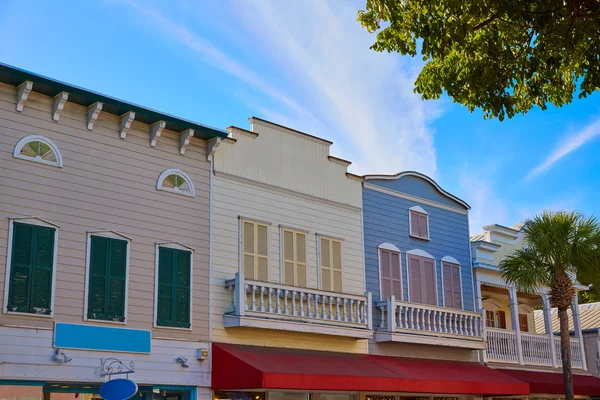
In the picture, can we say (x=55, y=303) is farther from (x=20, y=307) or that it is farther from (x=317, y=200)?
(x=317, y=200)

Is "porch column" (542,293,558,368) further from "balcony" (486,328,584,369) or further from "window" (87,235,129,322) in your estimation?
"window" (87,235,129,322)

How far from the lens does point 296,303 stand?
68.1 feet

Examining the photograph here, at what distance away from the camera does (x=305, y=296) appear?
20859 mm

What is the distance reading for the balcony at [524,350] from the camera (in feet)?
88.9

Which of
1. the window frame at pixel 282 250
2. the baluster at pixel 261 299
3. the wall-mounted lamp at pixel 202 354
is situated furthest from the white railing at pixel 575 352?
the wall-mounted lamp at pixel 202 354

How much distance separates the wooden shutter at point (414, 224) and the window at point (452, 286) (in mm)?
1550

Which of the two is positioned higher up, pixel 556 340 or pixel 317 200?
pixel 317 200

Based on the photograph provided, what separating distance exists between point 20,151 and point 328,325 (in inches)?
351

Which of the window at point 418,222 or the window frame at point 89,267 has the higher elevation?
the window at point 418,222

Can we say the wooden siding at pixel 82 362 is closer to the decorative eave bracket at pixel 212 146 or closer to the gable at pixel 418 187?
the decorative eave bracket at pixel 212 146

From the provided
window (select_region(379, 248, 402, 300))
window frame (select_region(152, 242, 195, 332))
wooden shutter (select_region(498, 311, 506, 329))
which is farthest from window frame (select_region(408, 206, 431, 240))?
window frame (select_region(152, 242, 195, 332))

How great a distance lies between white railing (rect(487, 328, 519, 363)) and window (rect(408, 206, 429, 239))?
3970 mm

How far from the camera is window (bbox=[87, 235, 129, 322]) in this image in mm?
17422

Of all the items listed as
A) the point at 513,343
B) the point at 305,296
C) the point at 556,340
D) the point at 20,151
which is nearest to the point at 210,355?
the point at 305,296
